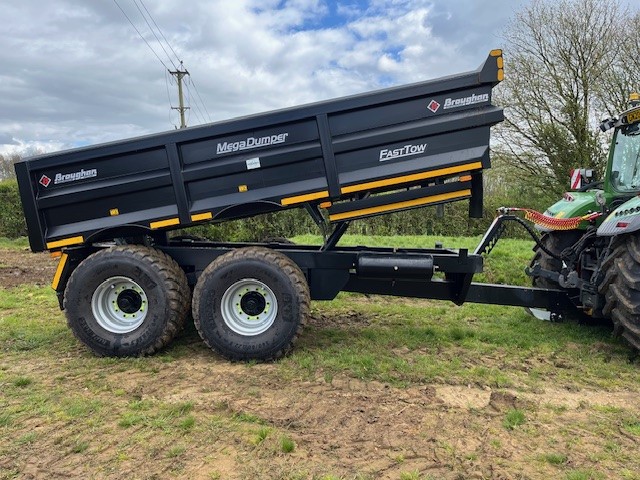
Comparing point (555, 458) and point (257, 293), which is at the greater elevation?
point (257, 293)

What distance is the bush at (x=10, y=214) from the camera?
1667 centimetres

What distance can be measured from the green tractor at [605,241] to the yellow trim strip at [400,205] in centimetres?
146

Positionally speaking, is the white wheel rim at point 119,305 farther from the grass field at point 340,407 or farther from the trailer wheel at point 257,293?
the trailer wheel at point 257,293

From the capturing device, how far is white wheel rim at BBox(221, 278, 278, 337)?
15.3ft

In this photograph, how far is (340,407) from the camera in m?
3.64

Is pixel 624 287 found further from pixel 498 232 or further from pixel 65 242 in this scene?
pixel 65 242

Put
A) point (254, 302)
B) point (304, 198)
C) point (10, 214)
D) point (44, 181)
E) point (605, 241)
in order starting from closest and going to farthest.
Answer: point (304, 198)
point (254, 302)
point (44, 181)
point (605, 241)
point (10, 214)

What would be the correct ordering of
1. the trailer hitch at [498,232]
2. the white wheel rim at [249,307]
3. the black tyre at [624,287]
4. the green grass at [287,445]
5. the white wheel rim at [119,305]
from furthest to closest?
the trailer hitch at [498,232], the white wheel rim at [119,305], the white wheel rim at [249,307], the black tyre at [624,287], the green grass at [287,445]

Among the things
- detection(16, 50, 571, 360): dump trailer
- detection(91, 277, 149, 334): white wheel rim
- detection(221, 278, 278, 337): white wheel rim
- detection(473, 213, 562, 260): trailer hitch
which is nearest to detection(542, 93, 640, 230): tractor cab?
detection(473, 213, 562, 260): trailer hitch

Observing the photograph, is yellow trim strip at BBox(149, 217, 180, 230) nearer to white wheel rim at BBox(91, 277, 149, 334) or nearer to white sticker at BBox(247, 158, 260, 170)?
white wheel rim at BBox(91, 277, 149, 334)

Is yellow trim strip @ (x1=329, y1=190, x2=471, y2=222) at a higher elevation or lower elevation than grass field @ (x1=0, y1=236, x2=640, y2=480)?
higher

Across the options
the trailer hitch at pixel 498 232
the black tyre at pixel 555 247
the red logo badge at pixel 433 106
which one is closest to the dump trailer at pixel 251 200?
the red logo badge at pixel 433 106

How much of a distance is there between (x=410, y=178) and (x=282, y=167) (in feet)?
3.81

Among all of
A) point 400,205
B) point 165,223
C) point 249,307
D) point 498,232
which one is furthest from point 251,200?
point 498,232
